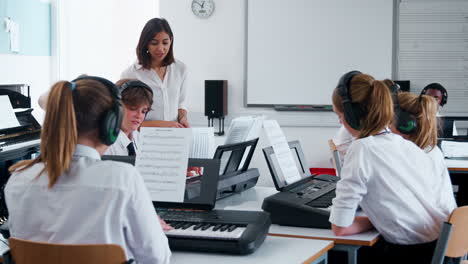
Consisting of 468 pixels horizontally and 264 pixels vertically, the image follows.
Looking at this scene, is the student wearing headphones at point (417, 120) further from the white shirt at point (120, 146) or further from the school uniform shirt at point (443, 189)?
the white shirt at point (120, 146)

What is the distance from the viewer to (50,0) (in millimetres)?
6094

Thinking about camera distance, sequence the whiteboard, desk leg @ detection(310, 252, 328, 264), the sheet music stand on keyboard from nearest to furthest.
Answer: desk leg @ detection(310, 252, 328, 264)
the sheet music stand on keyboard
the whiteboard

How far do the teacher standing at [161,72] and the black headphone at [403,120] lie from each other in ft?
4.45

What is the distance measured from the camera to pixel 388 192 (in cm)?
209

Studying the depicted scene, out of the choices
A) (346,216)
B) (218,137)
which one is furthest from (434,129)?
(218,137)

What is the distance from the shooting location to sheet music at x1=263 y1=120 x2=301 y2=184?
8.26ft

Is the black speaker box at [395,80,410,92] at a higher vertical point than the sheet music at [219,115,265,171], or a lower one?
higher

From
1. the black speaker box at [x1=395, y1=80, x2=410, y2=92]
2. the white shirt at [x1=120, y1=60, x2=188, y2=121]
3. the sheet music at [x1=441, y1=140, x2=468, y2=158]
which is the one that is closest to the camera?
the white shirt at [x1=120, y1=60, x2=188, y2=121]

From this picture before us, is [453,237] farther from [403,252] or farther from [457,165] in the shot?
[457,165]

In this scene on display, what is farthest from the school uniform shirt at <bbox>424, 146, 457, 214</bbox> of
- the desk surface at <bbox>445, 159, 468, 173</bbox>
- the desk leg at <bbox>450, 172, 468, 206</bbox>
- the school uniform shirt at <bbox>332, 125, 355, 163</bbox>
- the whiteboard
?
the whiteboard

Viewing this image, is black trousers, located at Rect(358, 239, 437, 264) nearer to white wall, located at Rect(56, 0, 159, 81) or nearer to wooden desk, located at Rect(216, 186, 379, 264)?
wooden desk, located at Rect(216, 186, 379, 264)

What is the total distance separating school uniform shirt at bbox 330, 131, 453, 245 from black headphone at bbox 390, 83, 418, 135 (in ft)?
0.95

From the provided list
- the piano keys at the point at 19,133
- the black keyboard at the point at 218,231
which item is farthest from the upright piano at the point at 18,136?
the black keyboard at the point at 218,231

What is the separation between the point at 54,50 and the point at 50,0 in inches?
20.4
